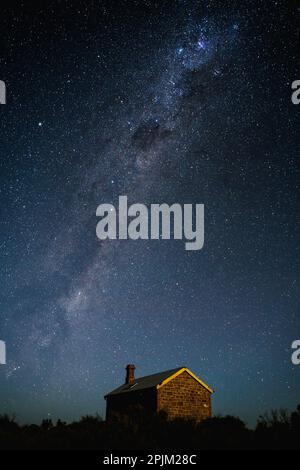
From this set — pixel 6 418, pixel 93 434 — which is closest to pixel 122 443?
pixel 93 434

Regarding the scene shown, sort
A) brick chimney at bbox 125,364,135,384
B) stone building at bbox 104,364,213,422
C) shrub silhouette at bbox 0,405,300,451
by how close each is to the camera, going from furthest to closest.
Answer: brick chimney at bbox 125,364,135,384 → stone building at bbox 104,364,213,422 → shrub silhouette at bbox 0,405,300,451

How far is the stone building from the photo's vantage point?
22828mm

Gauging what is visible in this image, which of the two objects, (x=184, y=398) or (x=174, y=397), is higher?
(x=174, y=397)

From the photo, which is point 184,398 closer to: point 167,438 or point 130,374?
point 130,374

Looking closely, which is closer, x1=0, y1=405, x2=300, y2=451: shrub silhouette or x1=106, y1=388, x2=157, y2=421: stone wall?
x1=0, y1=405, x2=300, y2=451: shrub silhouette

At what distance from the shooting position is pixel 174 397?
23.3 m

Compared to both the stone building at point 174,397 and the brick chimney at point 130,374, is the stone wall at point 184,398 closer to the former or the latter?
the stone building at point 174,397

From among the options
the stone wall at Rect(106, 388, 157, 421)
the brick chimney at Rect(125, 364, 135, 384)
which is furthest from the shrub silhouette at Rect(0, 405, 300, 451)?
the brick chimney at Rect(125, 364, 135, 384)

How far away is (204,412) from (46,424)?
981cm

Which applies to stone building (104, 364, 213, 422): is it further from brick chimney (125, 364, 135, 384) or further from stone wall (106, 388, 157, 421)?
brick chimney (125, 364, 135, 384)

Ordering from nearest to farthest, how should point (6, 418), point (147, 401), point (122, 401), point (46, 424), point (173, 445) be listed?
point (173, 445) < point (6, 418) < point (46, 424) < point (147, 401) < point (122, 401)

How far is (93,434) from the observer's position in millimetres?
14023

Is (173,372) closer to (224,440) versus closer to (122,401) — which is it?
(122,401)

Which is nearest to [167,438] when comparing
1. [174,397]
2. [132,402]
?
[174,397]
